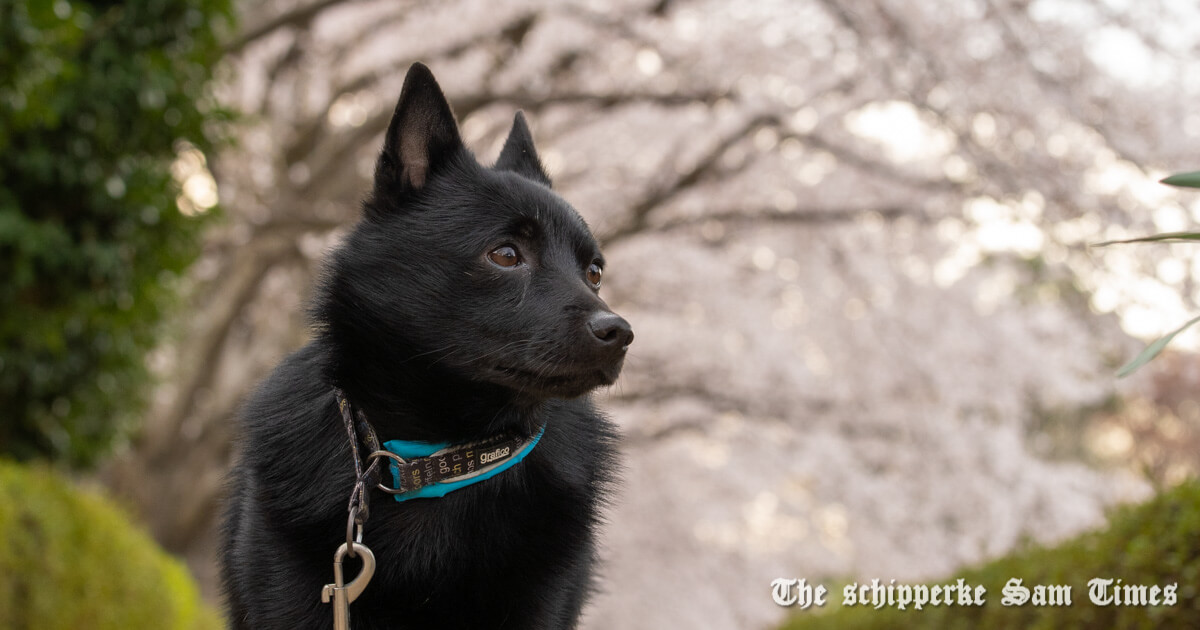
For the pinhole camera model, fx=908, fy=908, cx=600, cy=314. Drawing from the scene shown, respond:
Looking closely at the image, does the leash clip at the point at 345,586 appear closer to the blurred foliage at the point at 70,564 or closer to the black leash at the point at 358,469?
the black leash at the point at 358,469

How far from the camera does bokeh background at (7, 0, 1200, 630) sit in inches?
324

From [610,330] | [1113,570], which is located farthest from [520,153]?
[1113,570]

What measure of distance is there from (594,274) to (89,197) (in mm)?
4087

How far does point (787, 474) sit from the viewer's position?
1253 centimetres

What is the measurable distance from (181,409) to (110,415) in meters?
3.63

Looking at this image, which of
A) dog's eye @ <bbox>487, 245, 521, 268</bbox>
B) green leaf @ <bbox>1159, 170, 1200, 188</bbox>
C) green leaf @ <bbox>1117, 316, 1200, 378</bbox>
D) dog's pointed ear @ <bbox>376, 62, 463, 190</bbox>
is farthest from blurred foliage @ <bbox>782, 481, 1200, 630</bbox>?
dog's pointed ear @ <bbox>376, 62, 463, 190</bbox>

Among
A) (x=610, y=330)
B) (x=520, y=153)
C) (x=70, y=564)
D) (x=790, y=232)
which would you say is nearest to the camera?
(x=610, y=330)

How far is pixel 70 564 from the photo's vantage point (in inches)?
174

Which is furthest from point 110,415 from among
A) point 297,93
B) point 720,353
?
point 720,353

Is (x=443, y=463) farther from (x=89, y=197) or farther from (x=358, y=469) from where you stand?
(x=89, y=197)

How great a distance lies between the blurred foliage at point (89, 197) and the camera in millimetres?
4844

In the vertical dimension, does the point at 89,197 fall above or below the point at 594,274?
below

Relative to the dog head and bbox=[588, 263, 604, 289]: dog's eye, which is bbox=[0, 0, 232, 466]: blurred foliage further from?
bbox=[588, 263, 604, 289]: dog's eye

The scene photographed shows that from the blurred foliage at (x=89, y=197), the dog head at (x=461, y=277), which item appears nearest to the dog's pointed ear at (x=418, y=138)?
the dog head at (x=461, y=277)
